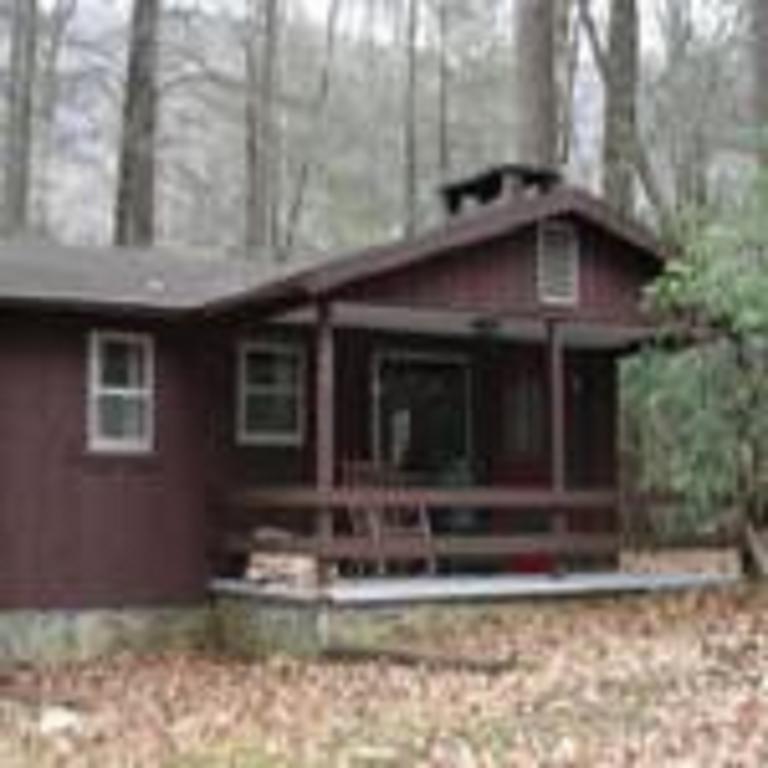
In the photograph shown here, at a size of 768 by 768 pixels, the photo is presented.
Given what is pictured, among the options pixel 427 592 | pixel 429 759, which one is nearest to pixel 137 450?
pixel 427 592

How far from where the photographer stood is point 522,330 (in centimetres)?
1856

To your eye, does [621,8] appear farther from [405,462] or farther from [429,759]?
[429,759]

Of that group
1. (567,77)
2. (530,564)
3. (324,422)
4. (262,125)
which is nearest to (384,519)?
(324,422)

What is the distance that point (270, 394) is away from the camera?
17891mm

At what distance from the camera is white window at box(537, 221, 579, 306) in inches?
673

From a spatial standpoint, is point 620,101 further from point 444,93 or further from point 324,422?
point 444,93

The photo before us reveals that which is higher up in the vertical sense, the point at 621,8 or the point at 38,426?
the point at 621,8

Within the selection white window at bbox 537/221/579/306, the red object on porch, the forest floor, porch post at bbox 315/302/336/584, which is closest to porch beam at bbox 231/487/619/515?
porch post at bbox 315/302/336/584

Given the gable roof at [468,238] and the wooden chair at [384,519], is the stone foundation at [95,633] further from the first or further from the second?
the gable roof at [468,238]

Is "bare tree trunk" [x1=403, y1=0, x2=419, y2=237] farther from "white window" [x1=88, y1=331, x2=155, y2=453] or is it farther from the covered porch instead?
"white window" [x1=88, y1=331, x2=155, y2=453]

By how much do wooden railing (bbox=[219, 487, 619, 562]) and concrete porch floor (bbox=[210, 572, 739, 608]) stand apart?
27 centimetres

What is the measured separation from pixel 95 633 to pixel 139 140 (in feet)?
45.2

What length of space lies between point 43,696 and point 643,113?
25703mm

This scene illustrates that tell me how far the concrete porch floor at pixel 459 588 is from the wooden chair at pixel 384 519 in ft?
1.03
